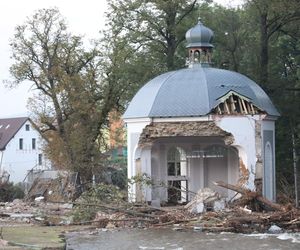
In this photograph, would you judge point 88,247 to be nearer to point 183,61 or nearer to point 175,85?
point 175,85

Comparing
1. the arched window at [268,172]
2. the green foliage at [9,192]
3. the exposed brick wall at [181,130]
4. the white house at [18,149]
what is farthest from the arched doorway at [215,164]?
the white house at [18,149]

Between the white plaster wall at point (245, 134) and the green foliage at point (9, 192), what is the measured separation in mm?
22991

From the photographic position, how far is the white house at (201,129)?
28.9 metres

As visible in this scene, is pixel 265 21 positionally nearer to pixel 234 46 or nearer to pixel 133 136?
pixel 234 46

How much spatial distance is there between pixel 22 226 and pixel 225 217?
717cm

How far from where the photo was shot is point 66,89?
4128 cm

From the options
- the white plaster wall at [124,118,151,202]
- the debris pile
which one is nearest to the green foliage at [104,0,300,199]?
the white plaster wall at [124,118,151,202]

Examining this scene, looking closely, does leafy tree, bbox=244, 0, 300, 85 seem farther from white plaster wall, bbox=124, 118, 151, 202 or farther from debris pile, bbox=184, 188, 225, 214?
debris pile, bbox=184, 188, 225, 214

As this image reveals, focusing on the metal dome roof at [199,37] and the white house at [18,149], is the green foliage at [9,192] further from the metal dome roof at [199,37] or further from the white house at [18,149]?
the metal dome roof at [199,37]

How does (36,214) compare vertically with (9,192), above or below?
below

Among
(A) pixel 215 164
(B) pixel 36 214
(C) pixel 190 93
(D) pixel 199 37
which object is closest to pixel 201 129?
(C) pixel 190 93

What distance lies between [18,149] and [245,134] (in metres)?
46.2

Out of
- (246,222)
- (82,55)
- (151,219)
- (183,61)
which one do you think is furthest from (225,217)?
(82,55)

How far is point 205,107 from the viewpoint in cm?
2903
